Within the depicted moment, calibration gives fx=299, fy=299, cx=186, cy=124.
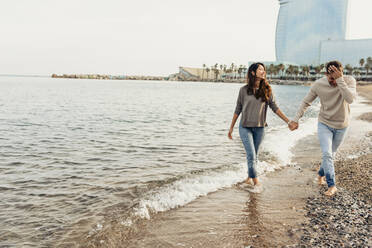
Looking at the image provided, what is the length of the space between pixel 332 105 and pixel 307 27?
611ft

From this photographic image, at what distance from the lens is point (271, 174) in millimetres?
6848

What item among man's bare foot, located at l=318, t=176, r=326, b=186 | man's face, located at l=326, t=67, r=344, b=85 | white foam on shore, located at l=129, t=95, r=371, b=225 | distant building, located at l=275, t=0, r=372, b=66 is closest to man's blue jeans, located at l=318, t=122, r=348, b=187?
man's bare foot, located at l=318, t=176, r=326, b=186

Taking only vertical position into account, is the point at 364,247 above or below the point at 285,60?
below

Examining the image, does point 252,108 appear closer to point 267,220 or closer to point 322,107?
point 322,107

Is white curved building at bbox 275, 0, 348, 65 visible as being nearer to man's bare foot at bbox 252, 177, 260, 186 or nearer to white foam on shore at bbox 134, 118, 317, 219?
white foam on shore at bbox 134, 118, 317, 219

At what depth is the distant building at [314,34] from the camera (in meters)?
160

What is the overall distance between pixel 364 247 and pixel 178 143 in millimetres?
8204

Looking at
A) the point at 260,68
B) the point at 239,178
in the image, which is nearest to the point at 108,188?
the point at 239,178

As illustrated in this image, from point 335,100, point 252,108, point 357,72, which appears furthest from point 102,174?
point 357,72

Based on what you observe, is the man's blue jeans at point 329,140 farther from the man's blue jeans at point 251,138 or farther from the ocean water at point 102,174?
the ocean water at point 102,174

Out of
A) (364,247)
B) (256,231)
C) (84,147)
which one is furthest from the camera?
(84,147)

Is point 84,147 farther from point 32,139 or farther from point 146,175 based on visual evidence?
point 146,175

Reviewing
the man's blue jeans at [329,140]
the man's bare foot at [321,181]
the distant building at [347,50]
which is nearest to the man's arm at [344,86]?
the man's blue jeans at [329,140]

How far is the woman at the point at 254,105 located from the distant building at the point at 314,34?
175739 millimetres
